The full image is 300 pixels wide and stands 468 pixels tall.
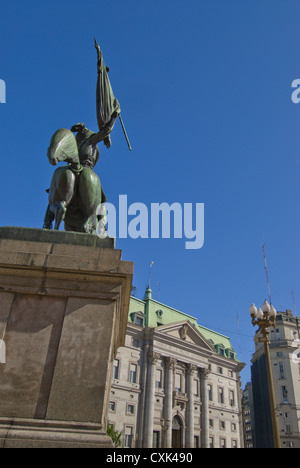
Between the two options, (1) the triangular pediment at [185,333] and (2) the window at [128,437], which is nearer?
(2) the window at [128,437]

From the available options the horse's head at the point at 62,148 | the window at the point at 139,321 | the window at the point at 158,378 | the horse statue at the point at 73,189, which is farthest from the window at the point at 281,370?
the horse's head at the point at 62,148

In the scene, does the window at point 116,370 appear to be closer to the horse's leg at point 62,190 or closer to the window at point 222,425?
the window at point 222,425

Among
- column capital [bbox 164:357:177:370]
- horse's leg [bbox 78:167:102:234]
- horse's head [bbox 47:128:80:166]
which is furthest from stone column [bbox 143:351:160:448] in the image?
horse's head [bbox 47:128:80:166]

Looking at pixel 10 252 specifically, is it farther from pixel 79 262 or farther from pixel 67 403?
pixel 67 403

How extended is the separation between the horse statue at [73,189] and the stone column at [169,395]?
45.2m

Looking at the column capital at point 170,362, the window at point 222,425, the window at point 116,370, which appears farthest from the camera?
the window at point 222,425

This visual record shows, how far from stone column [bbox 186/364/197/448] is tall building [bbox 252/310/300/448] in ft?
39.1

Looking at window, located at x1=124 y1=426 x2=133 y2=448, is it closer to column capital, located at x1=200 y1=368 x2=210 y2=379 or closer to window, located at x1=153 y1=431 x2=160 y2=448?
window, located at x1=153 y1=431 x2=160 y2=448

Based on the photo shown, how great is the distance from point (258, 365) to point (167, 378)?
721 inches

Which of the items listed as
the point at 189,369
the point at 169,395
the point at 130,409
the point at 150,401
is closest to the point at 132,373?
the point at 150,401

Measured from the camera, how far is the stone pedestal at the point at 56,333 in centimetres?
416

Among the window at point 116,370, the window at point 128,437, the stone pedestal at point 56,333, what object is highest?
the window at point 116,370

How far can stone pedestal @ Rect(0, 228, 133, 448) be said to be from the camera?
4.16 m
